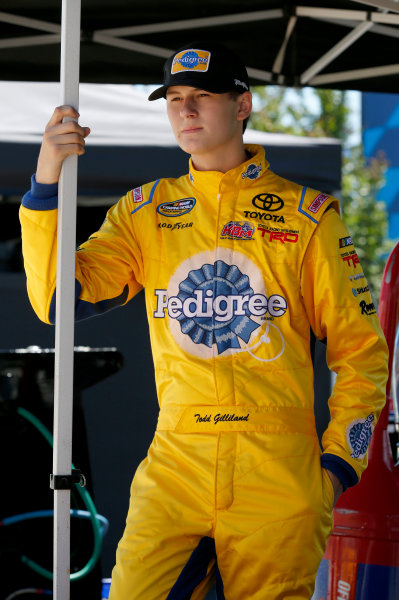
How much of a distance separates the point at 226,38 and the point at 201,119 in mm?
1751

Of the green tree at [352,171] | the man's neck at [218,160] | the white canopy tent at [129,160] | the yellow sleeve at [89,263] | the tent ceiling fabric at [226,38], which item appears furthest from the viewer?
the green tree at [352,171]

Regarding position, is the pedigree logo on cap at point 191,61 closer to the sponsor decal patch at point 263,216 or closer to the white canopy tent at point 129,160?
the sponsor decal patch at point 263,216

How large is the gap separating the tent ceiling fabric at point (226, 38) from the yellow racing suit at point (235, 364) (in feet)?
5.23

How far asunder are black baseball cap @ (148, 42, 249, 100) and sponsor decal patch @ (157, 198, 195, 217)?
30 centimetres

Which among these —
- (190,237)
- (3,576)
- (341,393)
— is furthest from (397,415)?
(3,576)

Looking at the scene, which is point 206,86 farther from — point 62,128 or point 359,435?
point 359,435

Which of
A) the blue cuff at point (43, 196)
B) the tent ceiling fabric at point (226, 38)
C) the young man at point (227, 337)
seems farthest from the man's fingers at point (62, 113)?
the tent ceiling fabric at point (226, 38)

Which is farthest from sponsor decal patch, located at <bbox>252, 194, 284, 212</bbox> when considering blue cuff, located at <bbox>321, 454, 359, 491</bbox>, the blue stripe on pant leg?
the blue stripe on pant leg

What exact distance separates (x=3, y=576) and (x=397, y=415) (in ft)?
5.71

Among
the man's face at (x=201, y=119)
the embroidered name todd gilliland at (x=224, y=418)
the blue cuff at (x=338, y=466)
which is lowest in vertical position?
Answer: the blue cuff at (x=338, y=466)

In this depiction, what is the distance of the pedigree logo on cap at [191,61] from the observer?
235cm

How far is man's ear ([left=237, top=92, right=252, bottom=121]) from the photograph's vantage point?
2.48 metres

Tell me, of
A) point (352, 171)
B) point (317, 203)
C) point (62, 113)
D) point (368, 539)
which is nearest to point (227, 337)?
point (317, 203)

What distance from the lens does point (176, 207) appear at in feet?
7.88
